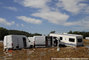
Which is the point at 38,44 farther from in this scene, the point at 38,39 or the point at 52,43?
the point at 52,43

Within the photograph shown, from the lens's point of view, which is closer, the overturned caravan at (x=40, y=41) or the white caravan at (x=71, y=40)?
the overturned caravan at (x=40, y=41)

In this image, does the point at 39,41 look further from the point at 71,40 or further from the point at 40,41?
the point at 71,40

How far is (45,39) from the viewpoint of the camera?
27891mm

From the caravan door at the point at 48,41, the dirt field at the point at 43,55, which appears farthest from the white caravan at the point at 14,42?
the caravan door at the point at 48,41

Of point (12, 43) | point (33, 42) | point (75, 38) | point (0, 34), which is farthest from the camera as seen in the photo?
point (0, 34)

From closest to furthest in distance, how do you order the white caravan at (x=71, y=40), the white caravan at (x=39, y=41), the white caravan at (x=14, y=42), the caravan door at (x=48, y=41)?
the white caravan at (x=14, y=42) → the white caravan at (x=39, y=41) → the caravan door at (x=48, y=41) → the white caravan at (x=71, y=40)

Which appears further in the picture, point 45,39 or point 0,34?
point 0,34

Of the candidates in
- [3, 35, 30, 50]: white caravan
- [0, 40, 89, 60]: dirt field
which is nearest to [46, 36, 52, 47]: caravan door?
[3, 35, 30, 50]: white caravan

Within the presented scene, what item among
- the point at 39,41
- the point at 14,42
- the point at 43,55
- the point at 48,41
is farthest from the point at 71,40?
the point at 43,55

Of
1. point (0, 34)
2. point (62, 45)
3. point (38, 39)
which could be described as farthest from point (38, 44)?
point (0, 34)

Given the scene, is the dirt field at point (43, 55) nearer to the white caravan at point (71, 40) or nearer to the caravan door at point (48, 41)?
the caravan door at point (48, 41)

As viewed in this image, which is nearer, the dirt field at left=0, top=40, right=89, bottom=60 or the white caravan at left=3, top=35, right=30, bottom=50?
the dirt field at left=0, top=40, right=89, bottom=60

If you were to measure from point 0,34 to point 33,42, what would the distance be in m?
55.2

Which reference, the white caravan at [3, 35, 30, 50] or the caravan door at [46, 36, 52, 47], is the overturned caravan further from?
the white caravan at [3, 35, 30, 50]
